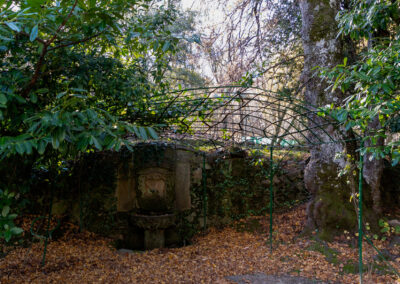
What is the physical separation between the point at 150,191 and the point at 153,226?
59cm

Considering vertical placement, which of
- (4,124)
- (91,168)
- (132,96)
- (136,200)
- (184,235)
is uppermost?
(132,96)

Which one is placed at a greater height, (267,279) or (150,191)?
(150,191)

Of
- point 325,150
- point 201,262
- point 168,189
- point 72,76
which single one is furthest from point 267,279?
point 72,76

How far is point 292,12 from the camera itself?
5.67 m

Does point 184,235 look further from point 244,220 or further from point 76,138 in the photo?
point 76,138

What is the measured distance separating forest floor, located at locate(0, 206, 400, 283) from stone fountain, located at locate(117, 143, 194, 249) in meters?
0.57

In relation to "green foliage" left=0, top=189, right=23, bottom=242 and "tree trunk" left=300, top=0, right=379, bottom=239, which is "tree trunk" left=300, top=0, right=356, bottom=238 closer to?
"tree trunk" left=300, top=0, right=379, bottom=239

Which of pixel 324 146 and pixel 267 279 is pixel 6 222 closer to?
pixel 267 279

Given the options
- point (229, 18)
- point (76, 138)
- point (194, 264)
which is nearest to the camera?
point (76, 138)

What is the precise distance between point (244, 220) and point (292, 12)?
398cm

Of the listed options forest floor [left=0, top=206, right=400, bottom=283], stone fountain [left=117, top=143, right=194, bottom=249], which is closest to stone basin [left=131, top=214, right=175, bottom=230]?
stone fountain [left=117, top=143, right=194, bottom=249]

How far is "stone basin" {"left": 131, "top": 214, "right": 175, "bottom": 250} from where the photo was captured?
507 cm

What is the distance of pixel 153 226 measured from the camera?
5082 mm

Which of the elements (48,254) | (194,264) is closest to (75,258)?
(48,254)
